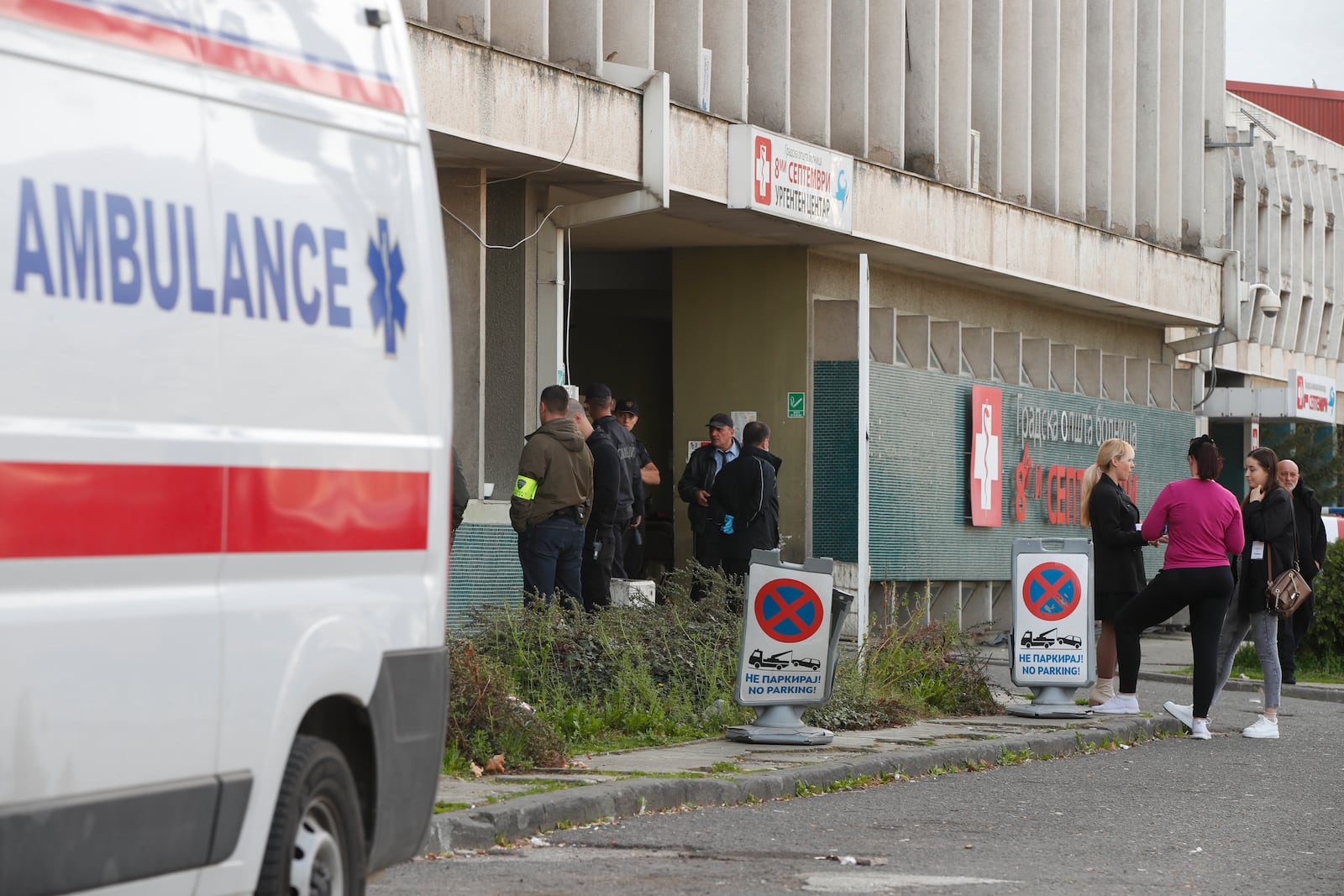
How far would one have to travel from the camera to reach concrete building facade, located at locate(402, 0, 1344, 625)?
54.3 ft

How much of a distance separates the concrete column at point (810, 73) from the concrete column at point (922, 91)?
2270 mm

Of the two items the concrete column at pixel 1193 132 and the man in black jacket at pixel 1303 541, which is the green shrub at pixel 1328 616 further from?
the concrete column at pixel 1193 132

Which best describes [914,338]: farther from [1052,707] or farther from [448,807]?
[448,807]

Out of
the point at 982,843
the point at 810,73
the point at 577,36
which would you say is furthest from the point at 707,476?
the point at 982,843

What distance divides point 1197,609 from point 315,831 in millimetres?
9572

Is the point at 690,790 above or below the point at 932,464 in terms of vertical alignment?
below

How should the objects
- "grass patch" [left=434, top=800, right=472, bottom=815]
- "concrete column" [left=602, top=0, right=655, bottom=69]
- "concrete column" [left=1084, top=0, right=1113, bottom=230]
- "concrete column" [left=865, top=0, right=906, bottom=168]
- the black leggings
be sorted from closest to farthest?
"grass patch" [left=434, top=800, right=472, bottom=815], the black leggings, "concrete column" [left=602, top=0, right=655, bottom=69], "concrete column" [left=865, top=0, right=906, bottom=168], "concrete column" [left=1084, top=0, right=1113, bottom=230]

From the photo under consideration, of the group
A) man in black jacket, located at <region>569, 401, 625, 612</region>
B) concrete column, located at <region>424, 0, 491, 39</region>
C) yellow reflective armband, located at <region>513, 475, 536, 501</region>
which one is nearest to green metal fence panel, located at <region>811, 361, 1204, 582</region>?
man in black jacket, located at <region>569, 401, 625, 612</region>

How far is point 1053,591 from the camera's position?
13.9m

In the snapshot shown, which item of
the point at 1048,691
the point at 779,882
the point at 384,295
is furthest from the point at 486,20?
the point at 384,295

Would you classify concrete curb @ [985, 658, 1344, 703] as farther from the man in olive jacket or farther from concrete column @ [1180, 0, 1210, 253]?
concrete column @ [1180, 0, 1210, 253]

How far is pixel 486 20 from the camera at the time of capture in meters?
15.6

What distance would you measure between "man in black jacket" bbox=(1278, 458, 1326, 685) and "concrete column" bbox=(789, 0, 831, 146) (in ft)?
22.5

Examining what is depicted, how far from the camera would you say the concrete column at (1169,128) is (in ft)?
95.9
